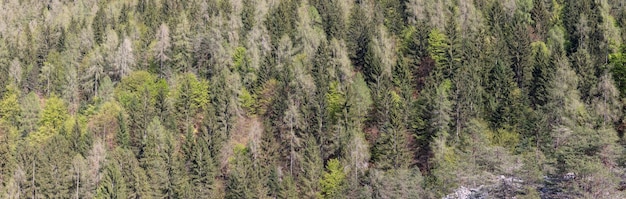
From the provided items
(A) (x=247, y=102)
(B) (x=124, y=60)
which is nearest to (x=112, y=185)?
(A) (x=247, y=102)

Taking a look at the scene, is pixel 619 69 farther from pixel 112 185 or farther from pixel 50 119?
pixel 50 119

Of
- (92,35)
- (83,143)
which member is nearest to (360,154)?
(83,143)

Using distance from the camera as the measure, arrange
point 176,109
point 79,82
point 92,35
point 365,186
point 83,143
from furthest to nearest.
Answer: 1. point 92,35
2. point 79,82
3. point 176,109
4. point 83,143
5. point 365,186

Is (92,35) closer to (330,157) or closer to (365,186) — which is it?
(330,157)

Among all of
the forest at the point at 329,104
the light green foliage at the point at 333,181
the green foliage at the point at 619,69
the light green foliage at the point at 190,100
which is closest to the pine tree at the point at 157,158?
the forest at the point at 329,104

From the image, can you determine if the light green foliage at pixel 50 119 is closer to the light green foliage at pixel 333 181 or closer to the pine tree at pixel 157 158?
the pine tree at pixel 157 158

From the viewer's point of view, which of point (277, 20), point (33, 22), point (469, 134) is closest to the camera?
point (469, 134)

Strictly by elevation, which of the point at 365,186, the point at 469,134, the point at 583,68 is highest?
the point at 583,68
